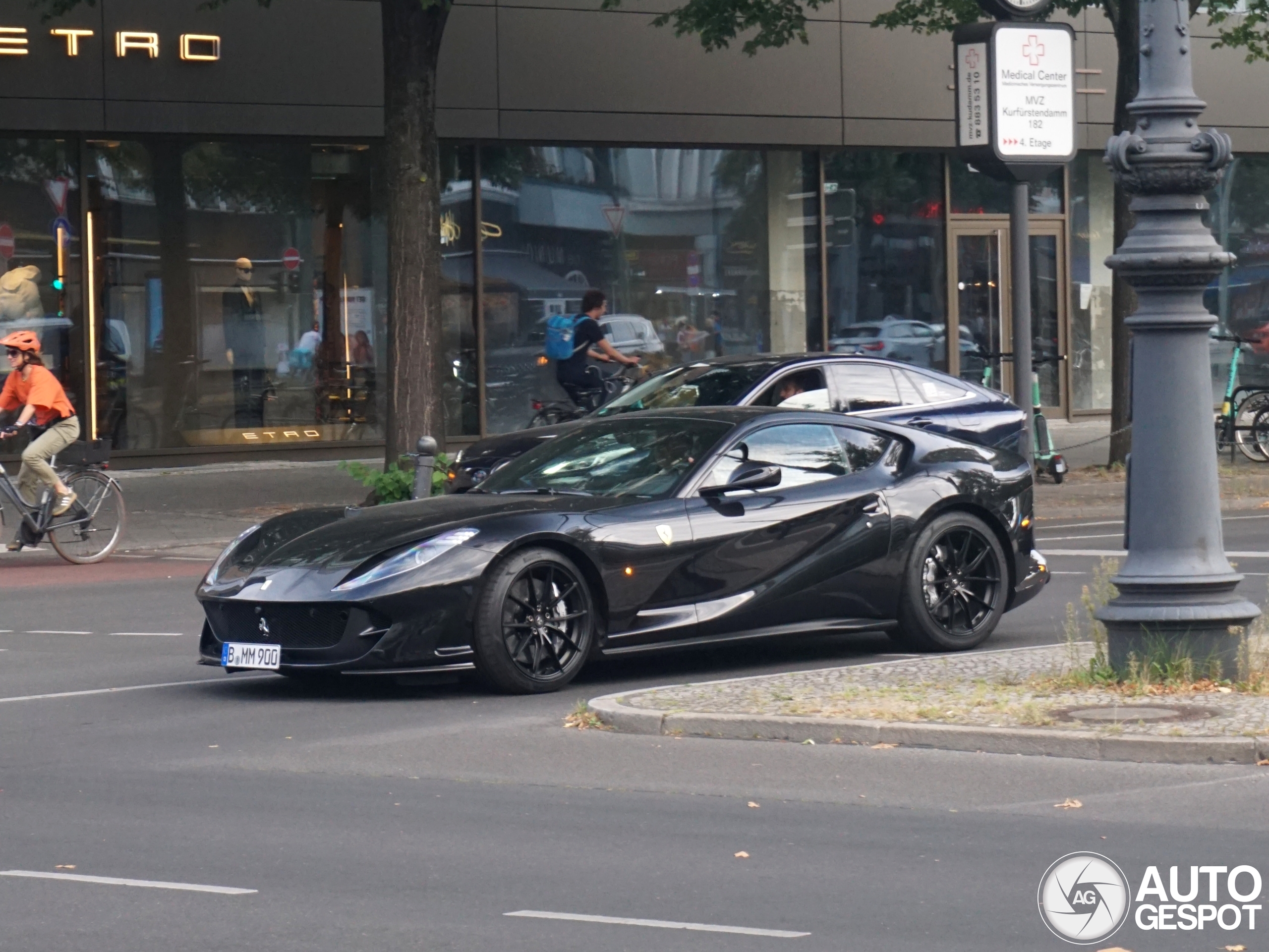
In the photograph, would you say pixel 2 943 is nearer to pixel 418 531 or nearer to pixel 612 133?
pixel 418 531

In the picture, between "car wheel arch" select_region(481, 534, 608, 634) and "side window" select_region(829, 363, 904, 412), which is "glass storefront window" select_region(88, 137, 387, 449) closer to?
"side window" select_region(829, 363, 904, 412)

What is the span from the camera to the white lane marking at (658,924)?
5387 millimetres

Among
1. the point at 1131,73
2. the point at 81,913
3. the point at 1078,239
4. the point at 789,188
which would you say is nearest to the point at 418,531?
the point at 81,913

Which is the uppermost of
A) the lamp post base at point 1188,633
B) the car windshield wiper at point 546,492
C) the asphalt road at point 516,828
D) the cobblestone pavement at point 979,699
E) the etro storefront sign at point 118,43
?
the etro storefront sign at point 118,43

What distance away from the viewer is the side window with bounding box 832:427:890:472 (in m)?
10.8

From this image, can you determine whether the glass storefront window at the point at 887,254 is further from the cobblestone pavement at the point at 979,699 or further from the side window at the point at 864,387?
the cobblestone pavement at the point at 979,699

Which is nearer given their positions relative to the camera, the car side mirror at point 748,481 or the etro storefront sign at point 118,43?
the car side mirror at point 748,481

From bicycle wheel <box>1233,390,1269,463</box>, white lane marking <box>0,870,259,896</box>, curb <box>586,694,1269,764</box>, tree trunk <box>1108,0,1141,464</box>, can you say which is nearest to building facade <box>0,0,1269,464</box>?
tree trunk <box>1108,0,1141,464</box>

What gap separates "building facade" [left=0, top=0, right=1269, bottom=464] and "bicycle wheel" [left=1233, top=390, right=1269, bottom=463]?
321cm

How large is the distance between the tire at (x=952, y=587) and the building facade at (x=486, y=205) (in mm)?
13045

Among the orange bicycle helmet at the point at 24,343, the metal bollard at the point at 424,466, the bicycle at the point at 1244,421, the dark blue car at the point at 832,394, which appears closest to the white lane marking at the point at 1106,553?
the dark blue car at the point at 832,394

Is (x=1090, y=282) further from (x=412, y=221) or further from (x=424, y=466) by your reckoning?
(x=424, y=466)

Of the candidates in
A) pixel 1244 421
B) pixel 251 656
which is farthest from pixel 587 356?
pixel 251 656

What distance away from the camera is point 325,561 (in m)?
9.45
